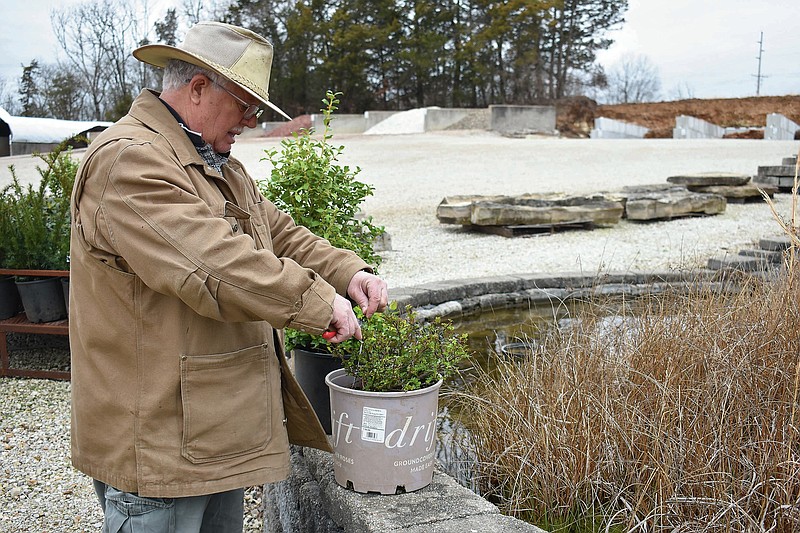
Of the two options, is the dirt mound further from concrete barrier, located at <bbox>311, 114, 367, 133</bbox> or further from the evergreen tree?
the evergreen tree

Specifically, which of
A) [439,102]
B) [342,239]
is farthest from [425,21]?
[342,239]

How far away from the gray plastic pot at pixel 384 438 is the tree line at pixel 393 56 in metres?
33.3

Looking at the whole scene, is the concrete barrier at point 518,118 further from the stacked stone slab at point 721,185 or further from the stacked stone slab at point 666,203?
the stacked stone slab at point 666,203

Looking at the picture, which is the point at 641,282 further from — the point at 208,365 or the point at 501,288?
the point at 208,365

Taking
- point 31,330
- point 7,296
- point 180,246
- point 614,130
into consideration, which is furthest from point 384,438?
point 614,130

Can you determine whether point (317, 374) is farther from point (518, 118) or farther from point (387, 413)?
point (518, 118)

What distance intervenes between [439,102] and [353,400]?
35.6 m

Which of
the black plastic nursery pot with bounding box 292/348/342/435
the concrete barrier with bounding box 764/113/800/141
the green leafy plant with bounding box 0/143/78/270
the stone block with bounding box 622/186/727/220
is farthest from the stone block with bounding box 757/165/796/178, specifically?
the concrete barrier with bounding box 764/113/800/141

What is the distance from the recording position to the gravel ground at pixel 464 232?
3.53 m

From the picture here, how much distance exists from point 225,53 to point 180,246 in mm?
510

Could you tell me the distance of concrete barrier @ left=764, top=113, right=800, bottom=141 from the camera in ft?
97.1

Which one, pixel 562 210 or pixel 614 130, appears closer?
pixel 562 210

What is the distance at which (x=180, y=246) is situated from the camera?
1.68 metres

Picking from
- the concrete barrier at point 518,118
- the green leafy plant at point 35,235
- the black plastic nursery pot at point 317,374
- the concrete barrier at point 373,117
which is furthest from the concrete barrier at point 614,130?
the black plastic nursery pot at point 317,374
